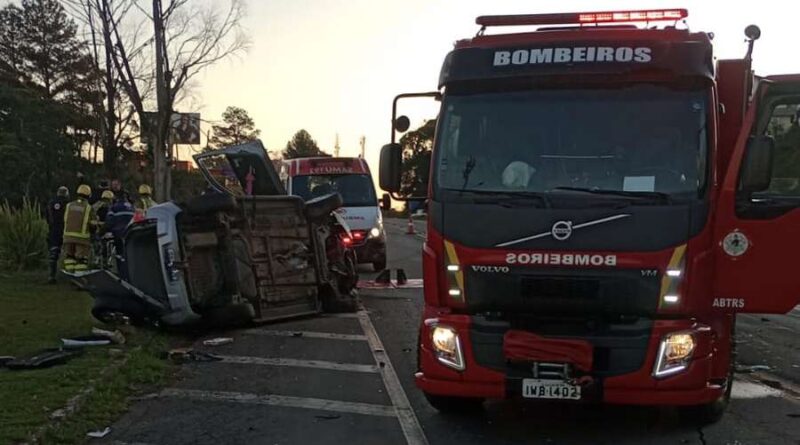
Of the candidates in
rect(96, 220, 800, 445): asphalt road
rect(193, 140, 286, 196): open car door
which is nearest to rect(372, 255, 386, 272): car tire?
rect(193, 140, 286, 196): open car door

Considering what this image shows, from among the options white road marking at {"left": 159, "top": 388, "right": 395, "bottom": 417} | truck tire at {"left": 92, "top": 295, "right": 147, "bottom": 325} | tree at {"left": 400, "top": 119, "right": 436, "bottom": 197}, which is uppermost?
tree at {"left": 400, "top": 119, "right": 436, "bottom": 197}

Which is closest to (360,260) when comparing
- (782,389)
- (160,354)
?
(160,354)

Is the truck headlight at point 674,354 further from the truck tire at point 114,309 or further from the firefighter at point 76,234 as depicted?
the firefighter at point 76,234

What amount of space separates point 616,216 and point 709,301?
2.89 feet

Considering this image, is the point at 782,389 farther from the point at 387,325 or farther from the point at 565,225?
the point at 387,325

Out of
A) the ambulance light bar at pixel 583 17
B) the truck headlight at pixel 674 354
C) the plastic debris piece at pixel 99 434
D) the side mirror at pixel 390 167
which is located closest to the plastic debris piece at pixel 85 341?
the plastic debris piece at pixel 99 434

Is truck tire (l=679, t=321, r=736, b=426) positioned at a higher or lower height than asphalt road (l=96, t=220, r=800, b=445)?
higher

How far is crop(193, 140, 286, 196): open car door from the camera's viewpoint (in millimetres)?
11375

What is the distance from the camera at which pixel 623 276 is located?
5.10 metres

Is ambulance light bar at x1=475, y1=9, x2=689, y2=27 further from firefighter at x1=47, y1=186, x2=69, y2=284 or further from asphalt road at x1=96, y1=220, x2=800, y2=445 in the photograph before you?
firefighter at x1=47, y1=186, x2=69, y2=284

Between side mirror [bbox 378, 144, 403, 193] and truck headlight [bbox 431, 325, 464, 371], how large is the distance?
4.74ft

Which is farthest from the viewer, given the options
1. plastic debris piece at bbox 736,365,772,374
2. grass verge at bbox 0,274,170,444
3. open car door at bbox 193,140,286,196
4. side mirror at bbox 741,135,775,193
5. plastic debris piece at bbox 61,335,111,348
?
open car door at bbox 193,140,286,196

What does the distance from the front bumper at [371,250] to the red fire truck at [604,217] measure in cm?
1076

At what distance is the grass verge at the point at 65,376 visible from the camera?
17.7ft
